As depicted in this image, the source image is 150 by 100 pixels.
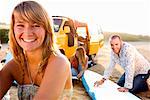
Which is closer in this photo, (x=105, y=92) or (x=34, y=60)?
(x=34, y=60)

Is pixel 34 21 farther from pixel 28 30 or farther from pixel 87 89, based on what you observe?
pixel 87 89

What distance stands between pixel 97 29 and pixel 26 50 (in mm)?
6577

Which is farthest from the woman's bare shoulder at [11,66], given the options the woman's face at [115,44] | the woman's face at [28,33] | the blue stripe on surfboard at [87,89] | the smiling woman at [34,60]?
the blue stripe on surfboard at [87,89]

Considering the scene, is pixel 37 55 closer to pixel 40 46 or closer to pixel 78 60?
pixel 40 46

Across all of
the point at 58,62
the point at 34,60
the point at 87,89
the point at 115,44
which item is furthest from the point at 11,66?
the point at 87,89

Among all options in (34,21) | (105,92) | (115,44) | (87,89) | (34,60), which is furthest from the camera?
(87,89)

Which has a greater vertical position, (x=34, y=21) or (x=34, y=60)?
(x=34, y=21)

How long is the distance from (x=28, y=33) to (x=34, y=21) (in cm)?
6

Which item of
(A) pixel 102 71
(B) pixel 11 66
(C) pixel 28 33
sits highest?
(C) pixel 28 33

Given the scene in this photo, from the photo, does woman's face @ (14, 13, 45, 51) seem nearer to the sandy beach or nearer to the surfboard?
the sandy beach

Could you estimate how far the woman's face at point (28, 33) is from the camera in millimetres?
1291

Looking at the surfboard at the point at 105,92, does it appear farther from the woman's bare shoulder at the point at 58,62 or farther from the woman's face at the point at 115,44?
the woman's bare shoulder at the point at 58,62

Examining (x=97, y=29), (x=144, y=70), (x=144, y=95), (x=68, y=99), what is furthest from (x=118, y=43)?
(x=97, y=29)

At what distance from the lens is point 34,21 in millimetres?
1263
